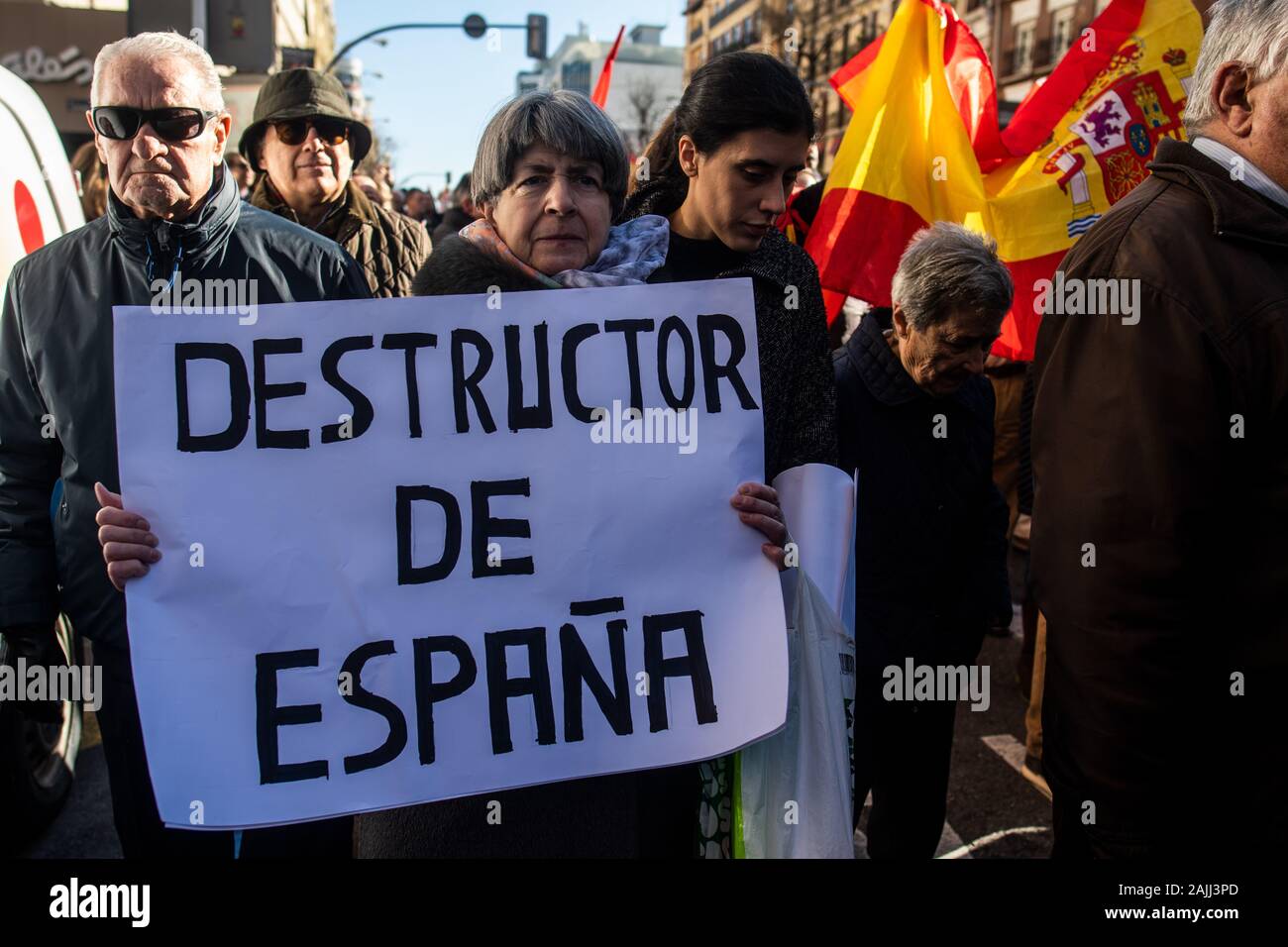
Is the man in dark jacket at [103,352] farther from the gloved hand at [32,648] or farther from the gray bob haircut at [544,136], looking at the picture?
the gray bob haircut at [544,136]

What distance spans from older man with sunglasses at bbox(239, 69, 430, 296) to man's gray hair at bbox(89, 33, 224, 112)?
1.23 metres

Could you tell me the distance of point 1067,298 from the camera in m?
1.62

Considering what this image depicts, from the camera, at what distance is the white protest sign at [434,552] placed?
1594mm

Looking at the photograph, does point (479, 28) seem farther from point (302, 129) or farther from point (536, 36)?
point (302, 129)

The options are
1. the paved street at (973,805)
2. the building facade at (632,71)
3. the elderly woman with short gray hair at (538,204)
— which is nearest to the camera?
the elderly woman with short gray hair at (538,204)

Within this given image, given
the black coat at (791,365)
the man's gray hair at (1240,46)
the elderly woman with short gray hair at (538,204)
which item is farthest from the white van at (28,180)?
the man's gray hair at (1240,46)

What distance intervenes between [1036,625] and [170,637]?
287cm

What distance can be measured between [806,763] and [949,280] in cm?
132

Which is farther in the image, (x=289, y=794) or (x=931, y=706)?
(x=931, y=706)

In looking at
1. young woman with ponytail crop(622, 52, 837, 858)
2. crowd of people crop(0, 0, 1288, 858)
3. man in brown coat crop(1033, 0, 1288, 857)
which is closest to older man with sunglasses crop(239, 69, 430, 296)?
crowd of people crop(0, 0, 1288, 858)

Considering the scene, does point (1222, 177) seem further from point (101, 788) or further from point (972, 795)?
point (101, 788)
